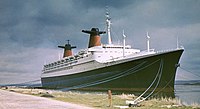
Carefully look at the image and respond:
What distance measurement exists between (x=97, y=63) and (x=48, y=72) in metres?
31.1

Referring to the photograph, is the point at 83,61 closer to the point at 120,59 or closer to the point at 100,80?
the point at 100,80

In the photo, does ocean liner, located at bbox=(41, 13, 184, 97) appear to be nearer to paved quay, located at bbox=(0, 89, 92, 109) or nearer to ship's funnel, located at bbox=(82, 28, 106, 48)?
ship's funnel, located at bbox=(82, 28, 106, 48)

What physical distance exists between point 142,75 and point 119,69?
429 centimetres

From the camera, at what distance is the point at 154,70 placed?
97.0 feet

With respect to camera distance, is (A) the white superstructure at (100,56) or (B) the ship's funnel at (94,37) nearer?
(A) the white superstructure at (100,56)

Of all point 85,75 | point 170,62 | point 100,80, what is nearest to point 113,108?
point 170,62

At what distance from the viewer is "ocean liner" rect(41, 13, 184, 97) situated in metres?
28.9

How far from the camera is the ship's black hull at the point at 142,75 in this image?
28781 mm

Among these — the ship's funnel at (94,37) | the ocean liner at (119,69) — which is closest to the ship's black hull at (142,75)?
the ocean liner at (119,69)

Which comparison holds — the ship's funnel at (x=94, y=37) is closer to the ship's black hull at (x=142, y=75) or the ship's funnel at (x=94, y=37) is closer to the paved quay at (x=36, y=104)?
the ship's black hull at (x=142, y=75)

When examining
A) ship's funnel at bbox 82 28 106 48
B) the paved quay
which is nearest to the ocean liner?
ship's funnel at bbox 82 28 106 48

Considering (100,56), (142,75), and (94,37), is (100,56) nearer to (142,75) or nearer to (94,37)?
(94,37)

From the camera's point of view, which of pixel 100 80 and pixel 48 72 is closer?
pixel 100 80

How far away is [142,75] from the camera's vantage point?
30328 mm
